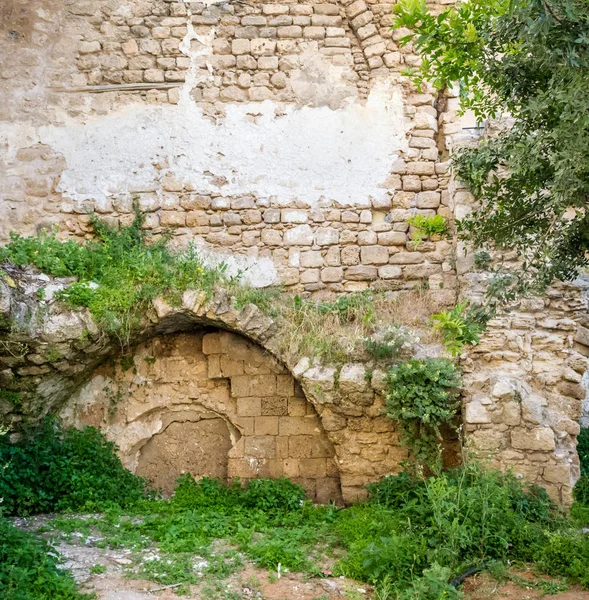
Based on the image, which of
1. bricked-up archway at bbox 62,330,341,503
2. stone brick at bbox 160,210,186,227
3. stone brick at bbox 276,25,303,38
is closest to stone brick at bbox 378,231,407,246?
bricked-up archway at bbox 62,330,341,503

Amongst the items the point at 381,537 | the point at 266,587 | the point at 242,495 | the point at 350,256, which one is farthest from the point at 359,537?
the point at 350,256

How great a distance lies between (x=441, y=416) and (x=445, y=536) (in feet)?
3.86

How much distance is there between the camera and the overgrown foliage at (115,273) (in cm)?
670

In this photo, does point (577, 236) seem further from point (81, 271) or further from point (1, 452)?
point (1, 452)

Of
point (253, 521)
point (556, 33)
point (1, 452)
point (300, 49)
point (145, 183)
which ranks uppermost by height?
point (300, 49)

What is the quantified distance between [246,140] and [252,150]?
0.15m

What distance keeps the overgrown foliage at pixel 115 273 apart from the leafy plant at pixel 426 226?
2306 mm

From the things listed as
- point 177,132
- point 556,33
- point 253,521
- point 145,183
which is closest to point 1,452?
point 253,521

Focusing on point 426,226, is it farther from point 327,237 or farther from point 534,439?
point 534,439

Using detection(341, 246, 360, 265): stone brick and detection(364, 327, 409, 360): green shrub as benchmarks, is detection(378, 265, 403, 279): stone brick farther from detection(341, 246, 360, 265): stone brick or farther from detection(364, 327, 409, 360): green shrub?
detection(364, 327, 409, 360): green shrub

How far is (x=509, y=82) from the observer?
4.41 m

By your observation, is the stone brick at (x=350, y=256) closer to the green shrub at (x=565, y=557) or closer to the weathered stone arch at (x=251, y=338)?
the weathered stone arch at (x=251, y=338)

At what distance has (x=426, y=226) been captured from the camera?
7781mm

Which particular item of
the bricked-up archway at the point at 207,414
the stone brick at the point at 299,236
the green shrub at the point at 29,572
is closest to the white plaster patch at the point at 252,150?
the stone brick at the point at 299,236
